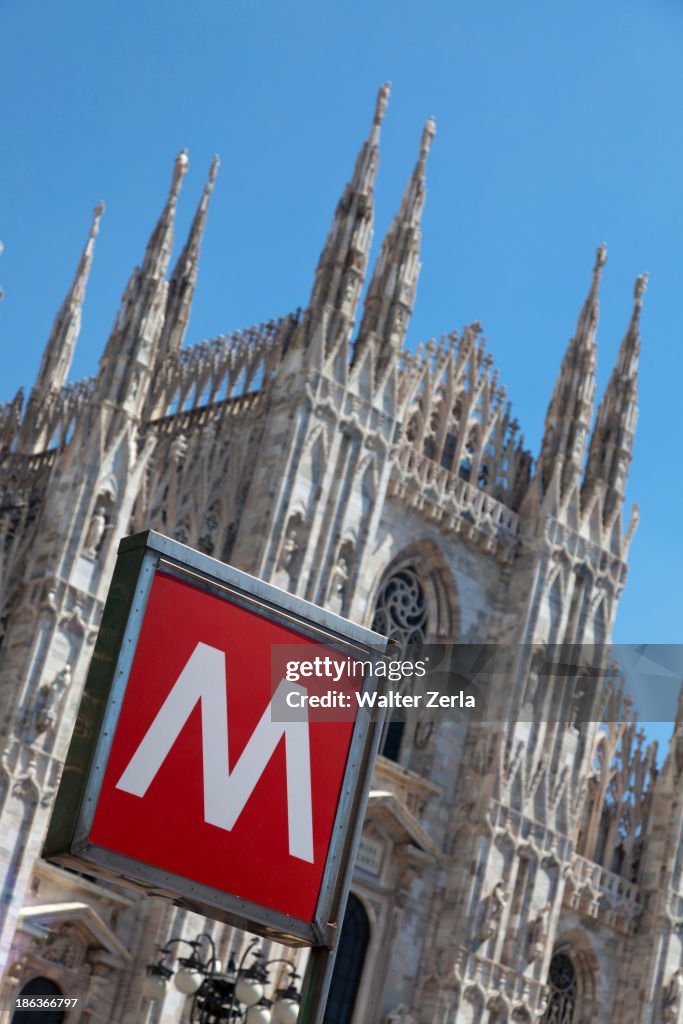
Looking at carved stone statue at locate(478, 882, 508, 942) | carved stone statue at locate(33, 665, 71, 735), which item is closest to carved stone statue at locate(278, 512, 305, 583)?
carved stone statue at locate(33, 665, 71, 735)

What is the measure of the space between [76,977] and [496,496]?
11358mm

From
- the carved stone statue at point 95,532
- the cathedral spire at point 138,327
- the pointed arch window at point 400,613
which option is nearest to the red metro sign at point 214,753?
the carved stone statue at point 95,532

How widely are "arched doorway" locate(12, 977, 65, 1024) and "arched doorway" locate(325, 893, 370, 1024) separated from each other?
436 centimetres

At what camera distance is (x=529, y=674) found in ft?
90.8

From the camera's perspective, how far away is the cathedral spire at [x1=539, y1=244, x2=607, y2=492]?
29.6 m

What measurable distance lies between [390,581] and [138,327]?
585 centimetres

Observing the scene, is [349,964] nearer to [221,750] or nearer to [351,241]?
[351,241]

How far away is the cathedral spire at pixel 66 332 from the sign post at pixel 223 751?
28.2m

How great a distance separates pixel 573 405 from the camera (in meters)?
30.0

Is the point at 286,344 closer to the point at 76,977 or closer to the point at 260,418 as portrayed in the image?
the point at 260,418

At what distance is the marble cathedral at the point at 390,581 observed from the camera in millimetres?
23234

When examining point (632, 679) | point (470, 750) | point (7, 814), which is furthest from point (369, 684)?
point (470, 750)

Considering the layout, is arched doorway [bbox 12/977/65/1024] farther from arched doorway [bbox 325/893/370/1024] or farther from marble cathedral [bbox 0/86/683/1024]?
arched doorway [bbox 325/893/370/1024]

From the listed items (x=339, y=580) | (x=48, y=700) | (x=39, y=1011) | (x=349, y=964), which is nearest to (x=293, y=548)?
(x=339, y=580)
